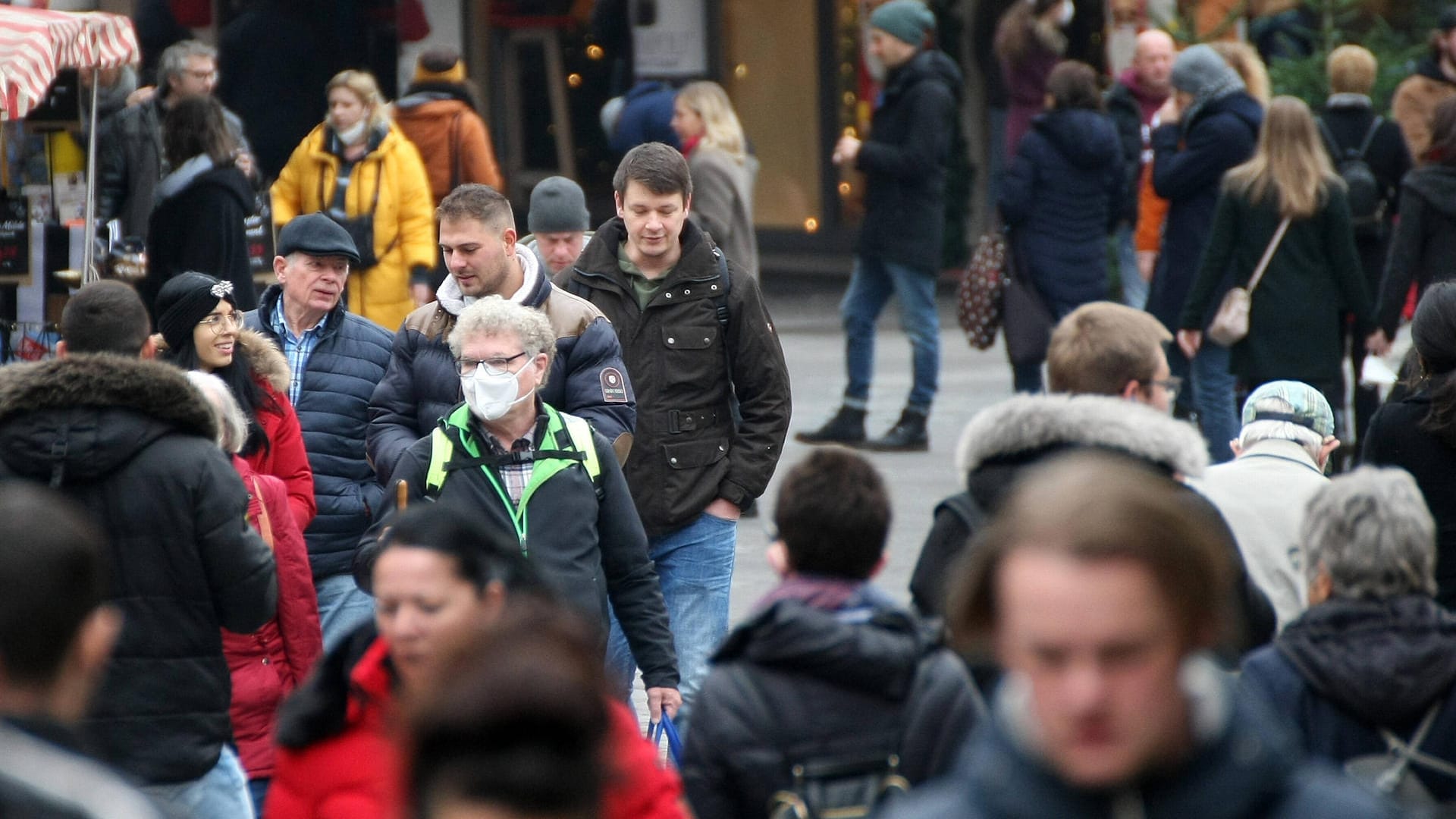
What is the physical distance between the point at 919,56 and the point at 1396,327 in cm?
293

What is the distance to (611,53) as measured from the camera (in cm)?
1658

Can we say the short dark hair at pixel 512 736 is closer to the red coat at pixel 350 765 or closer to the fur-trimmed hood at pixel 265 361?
the red coat at pixel 350 765

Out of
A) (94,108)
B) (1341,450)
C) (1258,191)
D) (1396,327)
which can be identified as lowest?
(1341,450)

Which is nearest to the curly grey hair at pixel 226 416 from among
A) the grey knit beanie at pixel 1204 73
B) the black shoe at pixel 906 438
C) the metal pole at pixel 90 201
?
the metal pole at pixel 90 201

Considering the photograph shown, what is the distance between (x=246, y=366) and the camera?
5.42 metres

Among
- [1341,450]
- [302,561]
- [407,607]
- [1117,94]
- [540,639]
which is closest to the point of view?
[540,639]

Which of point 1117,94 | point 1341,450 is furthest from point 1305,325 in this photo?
point 1117,94

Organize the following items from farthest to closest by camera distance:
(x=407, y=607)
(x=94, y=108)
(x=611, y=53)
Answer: (x=611, y=53) → (x=94, y=108) → (x=407, y=607)

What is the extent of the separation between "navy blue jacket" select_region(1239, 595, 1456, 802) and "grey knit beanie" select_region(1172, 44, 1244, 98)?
6.57 meters

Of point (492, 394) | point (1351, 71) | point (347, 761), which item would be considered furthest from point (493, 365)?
point (1351, 71)

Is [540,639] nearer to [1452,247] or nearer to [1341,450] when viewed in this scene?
[1452,247]

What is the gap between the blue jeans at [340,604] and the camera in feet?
18.6

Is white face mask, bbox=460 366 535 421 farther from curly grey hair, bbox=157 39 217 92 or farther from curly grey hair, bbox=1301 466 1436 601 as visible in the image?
curly grey hair, bbox=157 39 217 92

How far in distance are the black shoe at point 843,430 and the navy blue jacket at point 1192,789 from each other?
8.47 m
